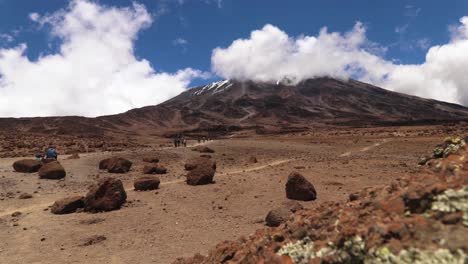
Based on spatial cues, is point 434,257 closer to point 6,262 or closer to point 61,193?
point 6,262

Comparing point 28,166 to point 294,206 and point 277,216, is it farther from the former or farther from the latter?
point 294,206

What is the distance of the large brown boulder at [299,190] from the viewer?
17500 mm

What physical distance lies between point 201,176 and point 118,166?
892 centimetres

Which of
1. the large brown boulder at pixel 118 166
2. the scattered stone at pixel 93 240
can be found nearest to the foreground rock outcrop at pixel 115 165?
the large brown boulder at pixel 118 166

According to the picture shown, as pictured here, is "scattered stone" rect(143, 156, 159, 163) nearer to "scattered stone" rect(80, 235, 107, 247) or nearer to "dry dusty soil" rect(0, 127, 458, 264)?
"dry dusty soil" rect(0, 127, 458, 264)

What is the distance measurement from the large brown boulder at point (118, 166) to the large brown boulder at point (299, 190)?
48.7 ft

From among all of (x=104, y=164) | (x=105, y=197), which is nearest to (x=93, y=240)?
(x=105, y=197)

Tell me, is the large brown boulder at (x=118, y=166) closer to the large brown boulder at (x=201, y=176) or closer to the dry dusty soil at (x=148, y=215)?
the dry dusty soil at (x=148, y=215)

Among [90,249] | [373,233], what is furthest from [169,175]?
[373,233]

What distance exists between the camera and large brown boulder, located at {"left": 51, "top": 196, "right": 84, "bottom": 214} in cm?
1611

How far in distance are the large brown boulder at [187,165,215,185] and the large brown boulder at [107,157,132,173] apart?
7847 millimetres

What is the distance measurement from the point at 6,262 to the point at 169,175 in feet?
51.7

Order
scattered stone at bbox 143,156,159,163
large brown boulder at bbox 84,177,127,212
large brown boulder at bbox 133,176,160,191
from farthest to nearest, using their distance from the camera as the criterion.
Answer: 1. scattered stone at bbox 143,156,159,163
2. large brown boulder at bbox 133,176,160,191
3. large brown boulder at bbox 84,177,127,212

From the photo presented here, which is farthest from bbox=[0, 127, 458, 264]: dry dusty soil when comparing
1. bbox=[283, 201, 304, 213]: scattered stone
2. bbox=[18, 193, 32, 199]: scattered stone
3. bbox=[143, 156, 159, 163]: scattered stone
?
bbox=[143, 156, 159, 163]: scattered stone
